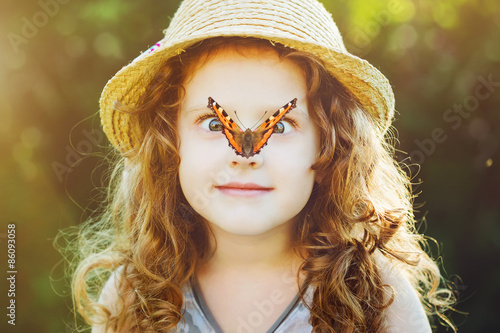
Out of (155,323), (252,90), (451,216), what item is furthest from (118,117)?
(451,216)

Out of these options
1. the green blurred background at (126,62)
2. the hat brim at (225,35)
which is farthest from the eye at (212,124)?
the green blurred background at (126,62)

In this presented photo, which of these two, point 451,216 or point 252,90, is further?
point 451,216

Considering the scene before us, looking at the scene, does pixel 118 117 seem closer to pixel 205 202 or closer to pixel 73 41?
pixel 205 202

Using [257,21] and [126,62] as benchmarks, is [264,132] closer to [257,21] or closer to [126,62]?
[257,21]

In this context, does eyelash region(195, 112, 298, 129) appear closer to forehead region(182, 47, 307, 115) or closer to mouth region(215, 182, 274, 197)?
forehead region(182, 47, 307, 115)

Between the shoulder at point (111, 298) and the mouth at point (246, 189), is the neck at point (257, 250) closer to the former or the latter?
the mouth at point (246, 189)

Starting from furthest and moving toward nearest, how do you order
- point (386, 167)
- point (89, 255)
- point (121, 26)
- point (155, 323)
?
1. point (121, 26)
2. point (89, 255)
3. point (386, 167)
4. point (155, 323)

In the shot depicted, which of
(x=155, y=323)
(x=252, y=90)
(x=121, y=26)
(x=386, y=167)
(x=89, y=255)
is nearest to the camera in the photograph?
(x=252, y=90)
